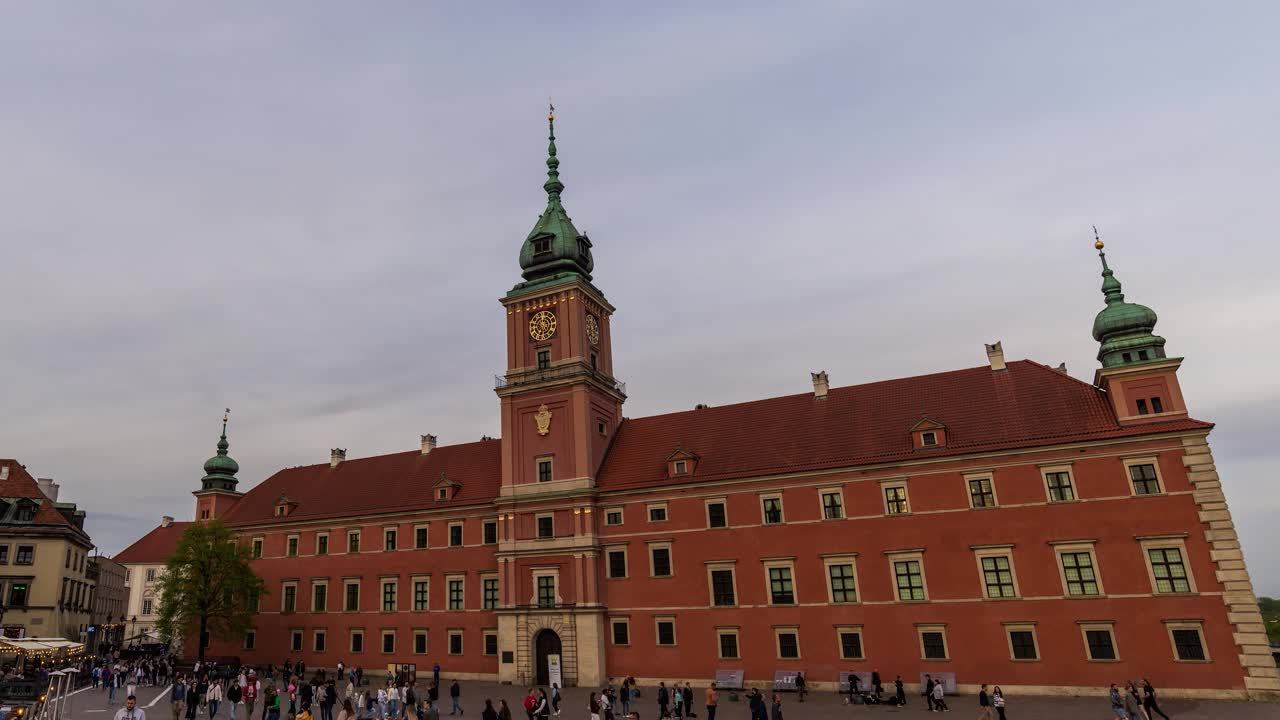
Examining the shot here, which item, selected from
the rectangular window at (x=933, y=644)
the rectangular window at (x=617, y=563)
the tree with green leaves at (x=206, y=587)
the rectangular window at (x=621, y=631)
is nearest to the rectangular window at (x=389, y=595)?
the tree with green leaves at (x=206, y=587)

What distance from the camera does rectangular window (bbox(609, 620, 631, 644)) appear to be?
136ft

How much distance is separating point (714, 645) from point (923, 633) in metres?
10.2

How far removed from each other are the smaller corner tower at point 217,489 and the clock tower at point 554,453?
94.9 ft

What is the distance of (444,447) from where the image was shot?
55875mm

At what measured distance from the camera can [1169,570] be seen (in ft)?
106

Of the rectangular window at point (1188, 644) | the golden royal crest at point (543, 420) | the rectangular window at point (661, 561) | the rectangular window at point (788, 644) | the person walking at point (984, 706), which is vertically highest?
the golden royal crest at point (543, 420)

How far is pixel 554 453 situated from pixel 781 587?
1532 cm

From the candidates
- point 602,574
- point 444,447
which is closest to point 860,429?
point 602,574

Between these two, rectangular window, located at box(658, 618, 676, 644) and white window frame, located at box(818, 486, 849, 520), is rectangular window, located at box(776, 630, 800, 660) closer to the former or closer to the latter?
rectangular window, located at box(658, 618, 676, 644)

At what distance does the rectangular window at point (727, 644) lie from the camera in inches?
1531

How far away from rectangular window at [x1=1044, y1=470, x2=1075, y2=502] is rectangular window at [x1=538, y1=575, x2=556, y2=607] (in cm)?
2578

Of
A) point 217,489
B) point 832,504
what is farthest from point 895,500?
point 217,489

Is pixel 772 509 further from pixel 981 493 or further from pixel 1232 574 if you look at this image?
pixel 1232 574

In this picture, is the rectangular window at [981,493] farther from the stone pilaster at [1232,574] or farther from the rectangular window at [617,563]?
the rectangular window at [617,563]
